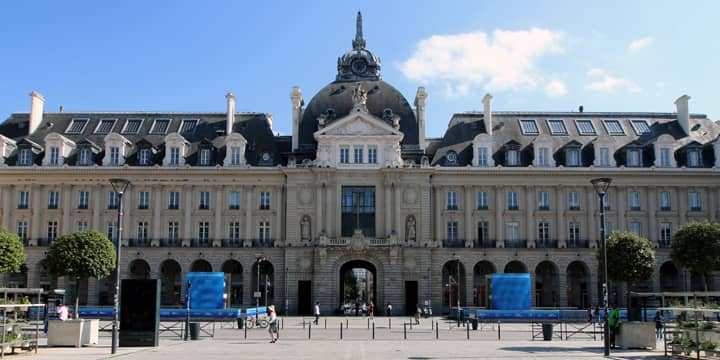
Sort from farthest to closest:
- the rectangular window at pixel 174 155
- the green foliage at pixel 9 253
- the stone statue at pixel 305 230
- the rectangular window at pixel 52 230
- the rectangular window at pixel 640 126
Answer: the rectangular window at pixel 640 126 → the rectangular window at pixel 174 155 → the rectangular window at pixel 52 230 → the stone statue at pixel 305 230 → the green foliage at pixel 9 253

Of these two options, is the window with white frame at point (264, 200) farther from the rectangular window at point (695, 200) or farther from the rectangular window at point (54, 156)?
the rectangular window at point (695, 200)

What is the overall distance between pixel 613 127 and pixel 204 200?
4254 centimetres

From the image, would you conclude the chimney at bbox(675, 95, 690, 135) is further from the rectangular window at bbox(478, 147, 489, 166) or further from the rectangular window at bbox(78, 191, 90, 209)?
the rectangular window at bbox(78, 191, 90, 209)

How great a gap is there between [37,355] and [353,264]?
157 ft

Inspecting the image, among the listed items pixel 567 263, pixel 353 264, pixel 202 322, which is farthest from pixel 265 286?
pixel 567 263

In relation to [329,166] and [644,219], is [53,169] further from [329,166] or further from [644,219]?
[644,219]

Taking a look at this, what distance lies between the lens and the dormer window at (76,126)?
82.0 meters

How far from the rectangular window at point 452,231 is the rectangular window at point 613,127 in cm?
1937

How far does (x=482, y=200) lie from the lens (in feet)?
253

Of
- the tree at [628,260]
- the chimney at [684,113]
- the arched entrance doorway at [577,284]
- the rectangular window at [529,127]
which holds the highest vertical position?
the chimney at [684,113]

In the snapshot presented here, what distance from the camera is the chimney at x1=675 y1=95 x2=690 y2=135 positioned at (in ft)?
265

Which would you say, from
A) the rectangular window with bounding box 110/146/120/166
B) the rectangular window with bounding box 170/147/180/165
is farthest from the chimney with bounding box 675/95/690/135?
the rectangular window with bounding box 110/146/120/166

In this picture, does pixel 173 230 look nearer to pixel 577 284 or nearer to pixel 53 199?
pixel 53 199

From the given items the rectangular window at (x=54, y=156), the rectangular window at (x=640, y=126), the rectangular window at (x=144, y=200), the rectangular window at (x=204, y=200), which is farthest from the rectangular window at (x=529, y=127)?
the rectangular window at (x=54, y=156)
